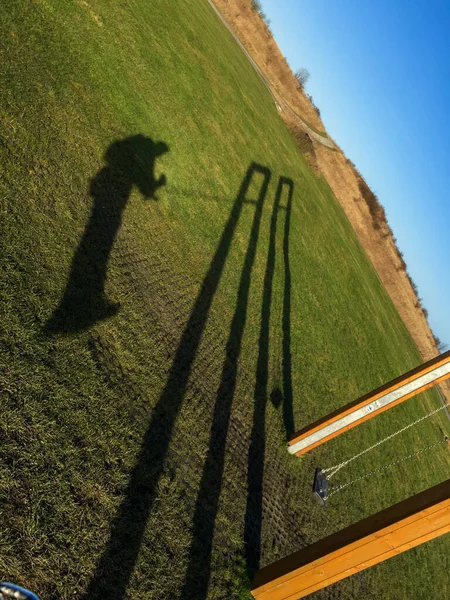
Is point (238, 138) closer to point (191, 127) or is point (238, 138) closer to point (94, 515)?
point (191, 127)

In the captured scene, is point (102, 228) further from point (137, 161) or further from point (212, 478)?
point (212, 478)

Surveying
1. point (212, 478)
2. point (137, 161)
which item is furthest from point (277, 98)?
point (212, 478)

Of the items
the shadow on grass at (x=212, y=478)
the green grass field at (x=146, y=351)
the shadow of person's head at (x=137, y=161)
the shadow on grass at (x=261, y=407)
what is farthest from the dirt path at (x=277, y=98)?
the shadow on grass at (x=212, y=478)

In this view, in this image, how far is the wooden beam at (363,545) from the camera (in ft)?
12.3

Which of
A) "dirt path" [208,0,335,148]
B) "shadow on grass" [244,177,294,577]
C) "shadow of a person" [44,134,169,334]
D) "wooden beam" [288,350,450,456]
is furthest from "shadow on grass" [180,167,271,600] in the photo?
"dirt path" [208,0,335,148]

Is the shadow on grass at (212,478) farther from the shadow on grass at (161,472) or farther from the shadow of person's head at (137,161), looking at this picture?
the shadow of person's head at (137,161)

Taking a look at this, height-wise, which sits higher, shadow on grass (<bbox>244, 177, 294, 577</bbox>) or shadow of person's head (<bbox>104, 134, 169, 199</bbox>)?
shadow of person's head (<bbox>104, 134, 169, 199</bbox>)

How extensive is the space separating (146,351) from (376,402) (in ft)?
A: 12.3

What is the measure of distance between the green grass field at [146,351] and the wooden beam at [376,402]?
454 millimetres

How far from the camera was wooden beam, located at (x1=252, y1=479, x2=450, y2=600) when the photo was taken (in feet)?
12.3

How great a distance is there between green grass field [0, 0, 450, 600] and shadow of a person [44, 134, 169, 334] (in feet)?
0.12

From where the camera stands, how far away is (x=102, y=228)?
6.80 meters

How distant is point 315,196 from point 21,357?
21377 mm

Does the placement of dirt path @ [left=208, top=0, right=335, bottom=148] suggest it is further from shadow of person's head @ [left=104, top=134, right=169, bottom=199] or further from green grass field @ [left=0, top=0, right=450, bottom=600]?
shadow of person's head @ [left=104, top=134, right=169, bottom=199]
